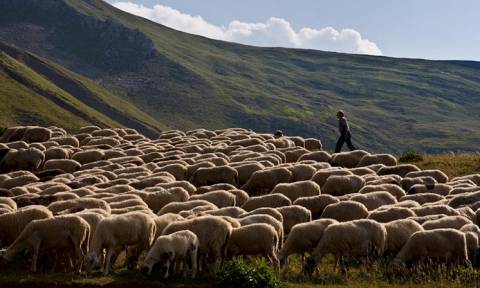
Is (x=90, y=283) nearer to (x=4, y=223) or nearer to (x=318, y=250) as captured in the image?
(x=4, y=223)

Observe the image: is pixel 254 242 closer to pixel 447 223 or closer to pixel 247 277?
pixel 247 277

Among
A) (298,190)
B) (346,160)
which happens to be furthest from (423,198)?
(346,160)

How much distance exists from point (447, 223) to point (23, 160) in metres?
23.8

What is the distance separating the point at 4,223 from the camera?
59.4 ft

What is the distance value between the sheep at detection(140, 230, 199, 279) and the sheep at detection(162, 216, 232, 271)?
0.45 m

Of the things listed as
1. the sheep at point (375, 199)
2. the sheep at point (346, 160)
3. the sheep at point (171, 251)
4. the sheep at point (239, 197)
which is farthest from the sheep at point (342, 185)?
the sheep at point (171, 251)

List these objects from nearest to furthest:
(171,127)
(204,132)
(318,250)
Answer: (318,250)
(204,132)
(171,127)

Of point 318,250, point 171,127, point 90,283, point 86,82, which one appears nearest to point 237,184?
point 318,250

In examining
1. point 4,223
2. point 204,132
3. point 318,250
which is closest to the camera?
point 318,250

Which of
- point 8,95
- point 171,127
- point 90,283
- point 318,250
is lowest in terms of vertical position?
point 171,127

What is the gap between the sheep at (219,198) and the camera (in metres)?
22.6

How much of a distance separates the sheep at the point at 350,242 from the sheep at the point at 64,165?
1840 cm

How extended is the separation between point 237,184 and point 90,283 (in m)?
13.6

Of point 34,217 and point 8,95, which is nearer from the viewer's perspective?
point 34,217
